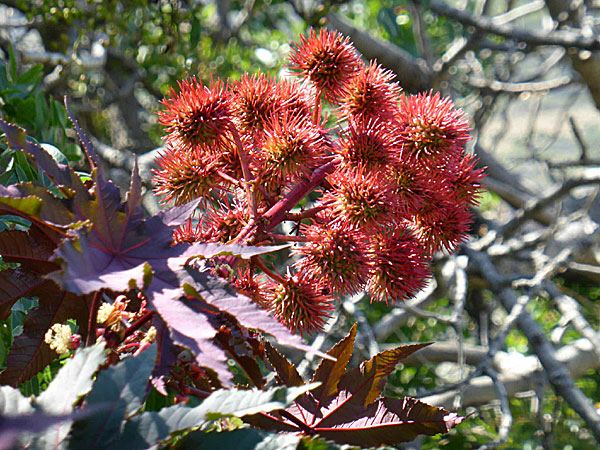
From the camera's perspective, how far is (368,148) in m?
0.98

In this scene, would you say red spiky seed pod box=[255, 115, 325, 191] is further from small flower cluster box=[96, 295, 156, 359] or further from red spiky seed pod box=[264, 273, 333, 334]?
small flower cluster box=[96, 295, 156, 359]

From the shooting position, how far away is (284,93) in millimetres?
1047

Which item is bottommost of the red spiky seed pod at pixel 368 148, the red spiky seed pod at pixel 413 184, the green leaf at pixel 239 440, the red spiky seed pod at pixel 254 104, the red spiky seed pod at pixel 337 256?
the green leaf at pixel 239 440

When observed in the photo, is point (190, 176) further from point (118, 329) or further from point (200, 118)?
point (118, 329)

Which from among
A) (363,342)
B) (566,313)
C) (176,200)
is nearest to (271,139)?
(176,200)

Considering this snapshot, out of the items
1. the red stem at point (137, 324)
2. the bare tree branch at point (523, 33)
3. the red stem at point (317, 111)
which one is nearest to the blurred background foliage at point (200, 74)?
the bare tree branch at point (523, 33)

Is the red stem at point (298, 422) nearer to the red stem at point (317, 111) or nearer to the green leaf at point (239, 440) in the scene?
the green leaf at point (239, 440)

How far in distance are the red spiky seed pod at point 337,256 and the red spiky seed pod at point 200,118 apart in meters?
0.23

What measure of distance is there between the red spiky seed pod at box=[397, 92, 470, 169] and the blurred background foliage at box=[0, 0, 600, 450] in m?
1.07

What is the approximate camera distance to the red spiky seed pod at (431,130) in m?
1.01

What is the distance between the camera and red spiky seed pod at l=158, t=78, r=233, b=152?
941 mm

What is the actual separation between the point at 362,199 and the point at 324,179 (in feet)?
0.37

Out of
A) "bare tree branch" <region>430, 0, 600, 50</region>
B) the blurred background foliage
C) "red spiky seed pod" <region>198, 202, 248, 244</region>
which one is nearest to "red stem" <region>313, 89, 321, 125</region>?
"red spiky seed pod" <region>198, 202, 248, 244</region>

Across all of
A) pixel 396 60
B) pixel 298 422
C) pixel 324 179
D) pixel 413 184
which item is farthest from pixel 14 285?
pixel 396 60
